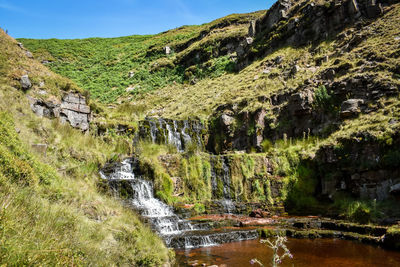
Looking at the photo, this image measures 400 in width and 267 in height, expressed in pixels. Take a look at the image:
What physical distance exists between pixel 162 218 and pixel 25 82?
10.0 metres

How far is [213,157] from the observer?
44.2 ft

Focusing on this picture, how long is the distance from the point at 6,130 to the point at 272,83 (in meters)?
18.1

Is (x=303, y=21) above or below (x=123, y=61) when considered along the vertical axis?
below

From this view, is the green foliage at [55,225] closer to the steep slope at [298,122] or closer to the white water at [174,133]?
the steep slope at [298,122]

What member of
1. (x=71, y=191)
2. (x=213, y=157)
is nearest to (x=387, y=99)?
(x=213, y=157)

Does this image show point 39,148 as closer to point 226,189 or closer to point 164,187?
point 164,187

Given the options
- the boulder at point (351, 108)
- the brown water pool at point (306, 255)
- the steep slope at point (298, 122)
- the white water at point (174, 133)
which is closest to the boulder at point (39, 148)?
the steep slope at point (298, 122)

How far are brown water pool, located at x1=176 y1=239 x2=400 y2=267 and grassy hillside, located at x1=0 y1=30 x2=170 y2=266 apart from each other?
4.23ft

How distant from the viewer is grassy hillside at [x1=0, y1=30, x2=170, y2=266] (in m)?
2.49

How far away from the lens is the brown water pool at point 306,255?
5695 millimetres

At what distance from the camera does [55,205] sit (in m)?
4.35

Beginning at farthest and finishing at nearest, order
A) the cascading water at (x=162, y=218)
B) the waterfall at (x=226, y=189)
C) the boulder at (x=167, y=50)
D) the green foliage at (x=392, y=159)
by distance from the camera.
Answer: the boulder at (x=167, y=50) < the waterfall at (x=226, y=189) < the green foliage at (x=392, y=159) < the cascading water at (x=162, y=218)

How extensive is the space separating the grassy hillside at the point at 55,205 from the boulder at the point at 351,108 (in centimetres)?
1162

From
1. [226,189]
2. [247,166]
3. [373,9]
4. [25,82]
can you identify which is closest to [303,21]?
[373,9]
